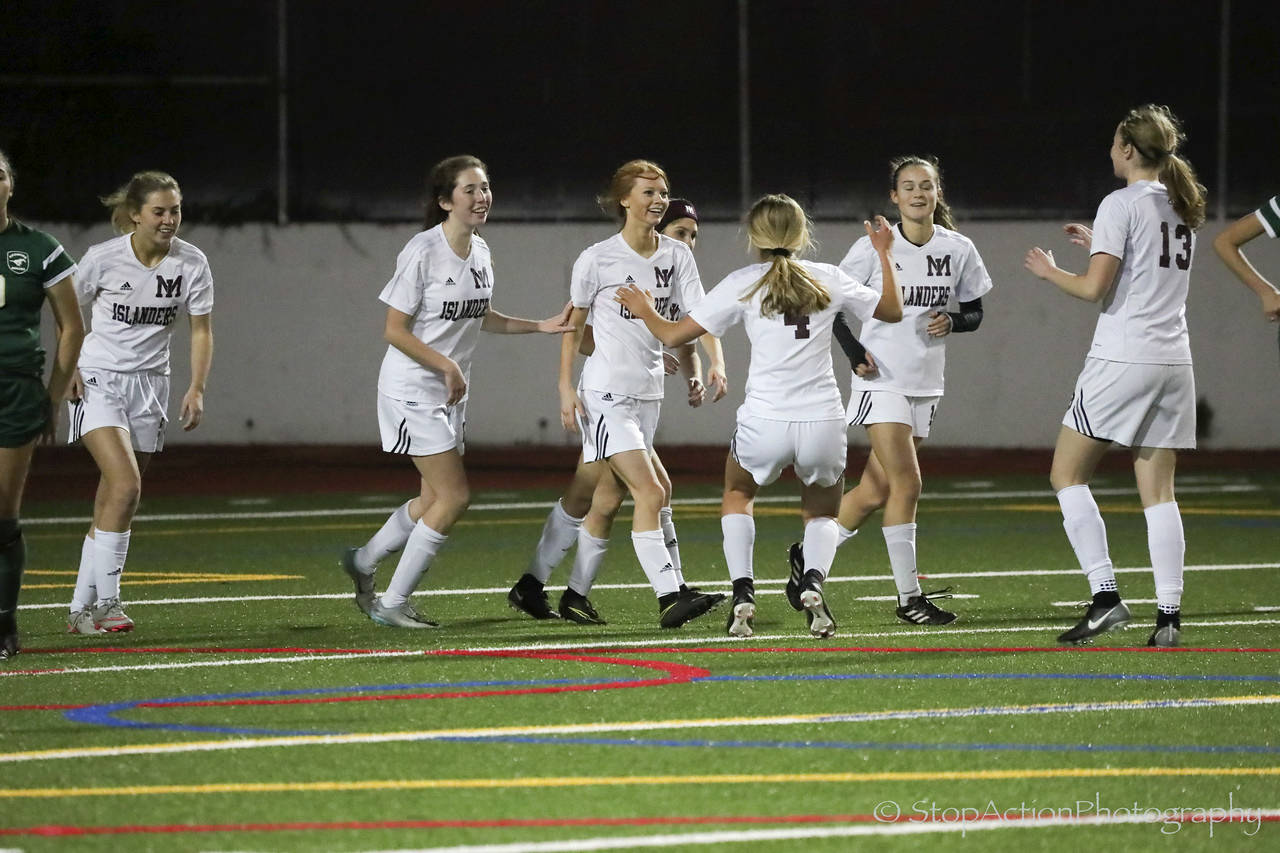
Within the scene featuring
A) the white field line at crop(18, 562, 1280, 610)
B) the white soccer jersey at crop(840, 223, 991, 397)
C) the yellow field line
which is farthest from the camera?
the white field line at crop(18, 562, 1280, 610)

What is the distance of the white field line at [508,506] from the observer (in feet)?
50.0

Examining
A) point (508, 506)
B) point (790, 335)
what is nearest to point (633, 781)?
point (790, 335)

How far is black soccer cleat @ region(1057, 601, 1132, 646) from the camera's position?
316 inches

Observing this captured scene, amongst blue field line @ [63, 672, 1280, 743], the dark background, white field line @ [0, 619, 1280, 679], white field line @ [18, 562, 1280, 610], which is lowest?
white field line @ [18, 562, 1280, 610]

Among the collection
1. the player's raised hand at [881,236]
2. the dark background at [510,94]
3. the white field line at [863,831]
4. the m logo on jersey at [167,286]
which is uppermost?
the dark background at [510,94]

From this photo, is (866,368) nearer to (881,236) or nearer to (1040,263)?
(881,236)

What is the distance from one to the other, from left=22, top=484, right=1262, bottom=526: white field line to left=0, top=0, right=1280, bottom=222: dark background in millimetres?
6295

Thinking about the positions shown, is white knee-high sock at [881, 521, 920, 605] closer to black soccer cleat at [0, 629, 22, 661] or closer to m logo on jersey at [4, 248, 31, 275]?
black soccer cleat at [0, 629, 22, 661]

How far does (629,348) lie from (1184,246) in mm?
2369

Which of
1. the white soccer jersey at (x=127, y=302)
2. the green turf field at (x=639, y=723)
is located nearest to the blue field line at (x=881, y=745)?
the green turf field at (x=639, y=723)

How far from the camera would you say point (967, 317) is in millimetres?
9344

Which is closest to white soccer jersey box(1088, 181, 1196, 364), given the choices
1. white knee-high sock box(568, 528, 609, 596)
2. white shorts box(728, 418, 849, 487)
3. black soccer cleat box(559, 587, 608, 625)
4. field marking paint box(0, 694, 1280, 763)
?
A: white shorts box(728, 418, 849, 487)

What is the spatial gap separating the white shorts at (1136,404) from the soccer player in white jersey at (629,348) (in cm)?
177

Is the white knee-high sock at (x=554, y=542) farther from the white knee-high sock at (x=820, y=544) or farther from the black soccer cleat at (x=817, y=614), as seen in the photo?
the black soccer cleat at (x=817, y=614)
